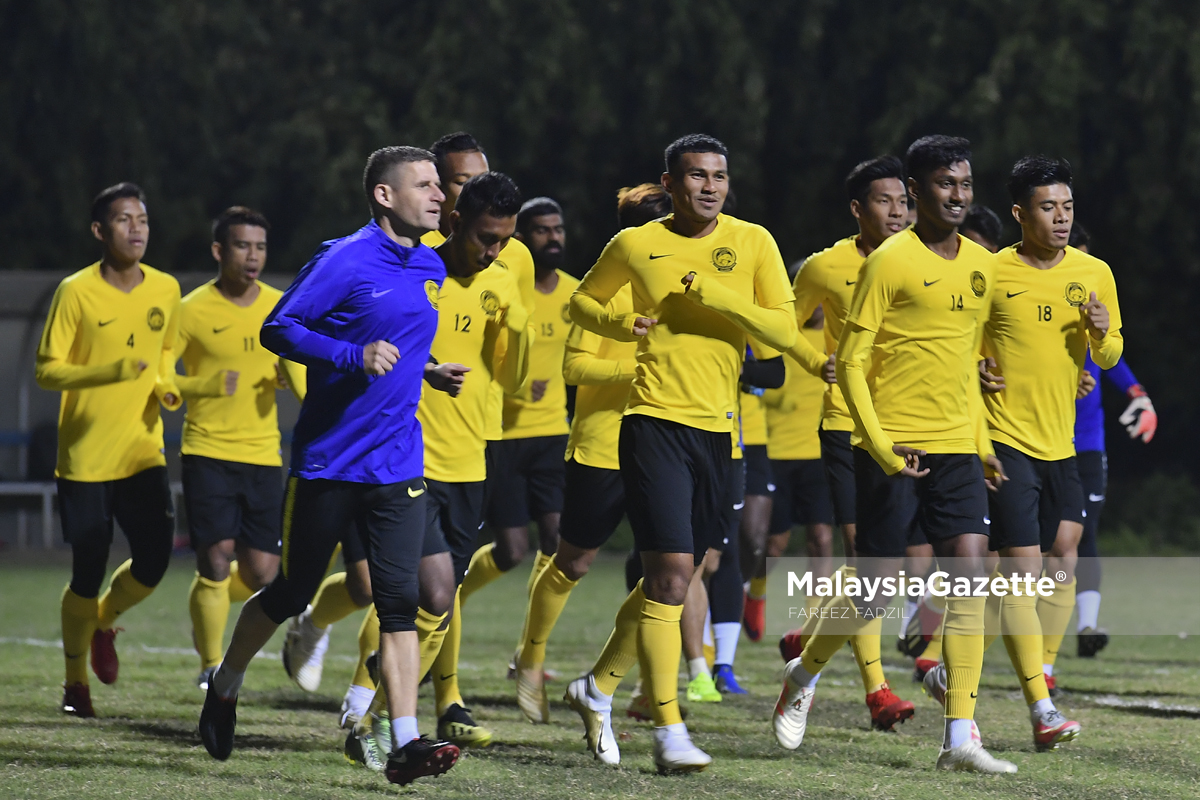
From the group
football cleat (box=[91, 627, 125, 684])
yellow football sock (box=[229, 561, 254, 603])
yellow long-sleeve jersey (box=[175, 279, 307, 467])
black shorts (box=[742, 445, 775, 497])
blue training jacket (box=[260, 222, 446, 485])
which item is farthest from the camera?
black shorts (box=[742, 445, 775, 497])

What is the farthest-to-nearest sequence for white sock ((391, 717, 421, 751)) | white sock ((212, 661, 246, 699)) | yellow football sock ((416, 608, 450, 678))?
yellow football sock ((416, 608, 450, 678)) → white sock ((212, 661, 246, 699)) → white sock ((391, 717, 421, 751))

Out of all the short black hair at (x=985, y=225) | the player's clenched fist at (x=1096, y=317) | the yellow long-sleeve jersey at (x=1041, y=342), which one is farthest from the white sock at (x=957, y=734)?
the short black hair at (x=985, y=225)

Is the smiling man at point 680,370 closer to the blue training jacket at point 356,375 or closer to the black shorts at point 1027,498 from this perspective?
the blue training jacket at point 356,375

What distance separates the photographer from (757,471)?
29.8 feet

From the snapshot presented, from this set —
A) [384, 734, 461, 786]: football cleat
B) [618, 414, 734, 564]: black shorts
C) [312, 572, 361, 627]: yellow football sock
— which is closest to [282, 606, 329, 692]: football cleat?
[312, 572, 361, 627]: yellow football sock

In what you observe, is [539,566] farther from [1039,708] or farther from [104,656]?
[1039,708]

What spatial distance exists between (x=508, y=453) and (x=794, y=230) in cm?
930

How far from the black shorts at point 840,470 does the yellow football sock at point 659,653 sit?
1699 mm

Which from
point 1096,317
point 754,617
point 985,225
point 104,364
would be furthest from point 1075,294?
point 104,364

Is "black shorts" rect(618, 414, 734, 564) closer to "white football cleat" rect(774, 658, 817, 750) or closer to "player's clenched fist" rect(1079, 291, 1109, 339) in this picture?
"white football cleat" rect(774, 658, 817, 750)

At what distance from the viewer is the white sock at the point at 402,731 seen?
17.1 ft

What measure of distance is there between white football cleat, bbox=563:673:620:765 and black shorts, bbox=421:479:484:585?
67 centimetres

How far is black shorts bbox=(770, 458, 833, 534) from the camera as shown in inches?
372

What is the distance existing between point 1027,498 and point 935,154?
1363 millimetres
